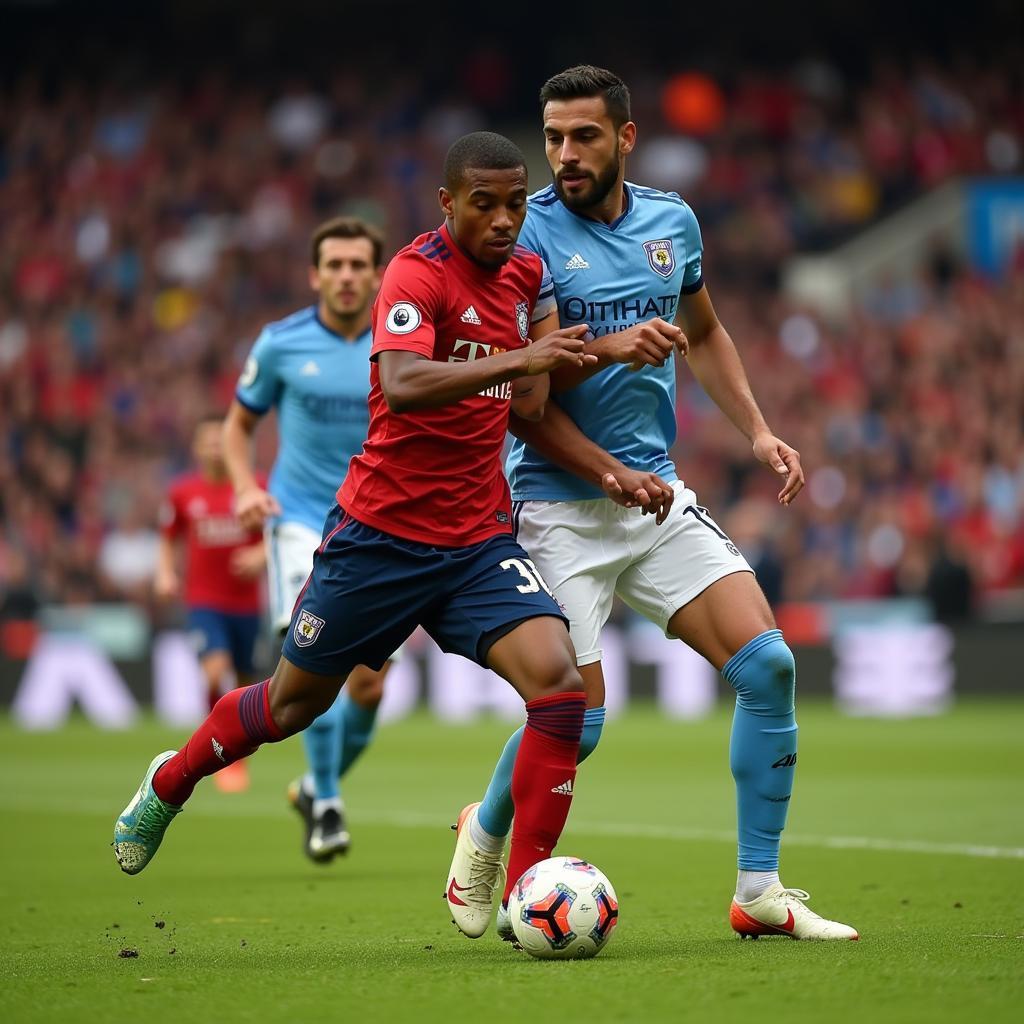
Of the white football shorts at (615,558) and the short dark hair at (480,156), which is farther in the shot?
the white football shorts at (615,558)

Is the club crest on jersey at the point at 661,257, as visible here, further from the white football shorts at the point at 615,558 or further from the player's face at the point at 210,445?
the player's face at the point at 210,445

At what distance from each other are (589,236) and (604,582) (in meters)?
1.12

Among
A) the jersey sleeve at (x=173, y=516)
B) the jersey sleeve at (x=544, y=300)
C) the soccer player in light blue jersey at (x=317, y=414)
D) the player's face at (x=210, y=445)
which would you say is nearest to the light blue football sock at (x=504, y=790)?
the jersey sleeve at (x=544, y=300)

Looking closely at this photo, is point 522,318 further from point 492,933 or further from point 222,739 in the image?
point 492,933

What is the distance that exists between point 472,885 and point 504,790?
0.31 m

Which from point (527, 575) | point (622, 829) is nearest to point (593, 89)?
point (527, 575)

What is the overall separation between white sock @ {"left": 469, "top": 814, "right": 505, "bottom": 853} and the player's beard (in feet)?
6.56

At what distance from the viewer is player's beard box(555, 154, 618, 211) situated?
602cm

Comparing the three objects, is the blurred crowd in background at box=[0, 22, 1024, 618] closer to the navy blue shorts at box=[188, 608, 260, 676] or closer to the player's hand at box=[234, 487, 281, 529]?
the navy blue shorts at box=[188, 608, 260, 676]

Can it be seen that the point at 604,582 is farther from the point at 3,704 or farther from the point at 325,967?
the point at 3,704

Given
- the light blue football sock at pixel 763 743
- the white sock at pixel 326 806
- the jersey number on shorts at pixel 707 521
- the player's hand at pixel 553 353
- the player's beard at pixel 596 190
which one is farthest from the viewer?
the white sock at pixel 326 806

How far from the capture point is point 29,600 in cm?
2105

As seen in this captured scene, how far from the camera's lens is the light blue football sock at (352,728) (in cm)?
886

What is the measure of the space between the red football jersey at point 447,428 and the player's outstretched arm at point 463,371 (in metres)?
0.22
